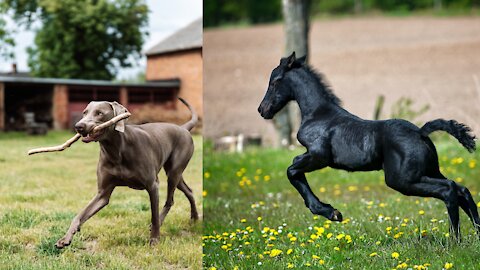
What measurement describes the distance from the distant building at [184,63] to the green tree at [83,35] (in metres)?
0.21

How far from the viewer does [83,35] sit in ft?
18.3

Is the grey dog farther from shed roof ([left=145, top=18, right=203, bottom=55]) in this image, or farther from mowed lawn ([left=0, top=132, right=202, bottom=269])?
shed roof ([left=145, top=18, right=203, bottom=55])

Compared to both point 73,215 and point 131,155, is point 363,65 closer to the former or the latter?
point 73,215

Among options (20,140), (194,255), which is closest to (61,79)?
(20,140)

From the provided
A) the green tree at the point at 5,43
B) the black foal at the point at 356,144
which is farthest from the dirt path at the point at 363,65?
the black foal at the point at 356,144

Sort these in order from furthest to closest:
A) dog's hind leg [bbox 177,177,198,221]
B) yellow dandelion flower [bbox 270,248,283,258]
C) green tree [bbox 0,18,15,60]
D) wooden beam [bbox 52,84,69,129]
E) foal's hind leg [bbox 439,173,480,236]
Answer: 1. green tree [bbox 0,18,15,60]
2. wooden beam [bbox 52,84,69,129]
3. dog's hind leg [bbox 177,177,198,221]
4. yellow dandelion flower [bbox 270,248,283,258]
5. foal's hind leg [bbox 439,173,480,236]

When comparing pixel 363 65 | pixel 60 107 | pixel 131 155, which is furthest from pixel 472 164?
pixel 363 65

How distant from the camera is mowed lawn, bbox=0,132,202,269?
342 cm

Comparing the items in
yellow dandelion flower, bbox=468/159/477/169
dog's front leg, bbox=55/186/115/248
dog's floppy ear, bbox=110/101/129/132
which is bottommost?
yellow dandelion flower, bbox=468/159/477/169

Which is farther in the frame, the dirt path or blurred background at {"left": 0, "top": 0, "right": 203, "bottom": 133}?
the dirt path

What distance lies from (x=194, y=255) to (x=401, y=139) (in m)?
1.38

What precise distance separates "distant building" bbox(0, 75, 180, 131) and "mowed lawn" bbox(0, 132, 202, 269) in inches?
10.0

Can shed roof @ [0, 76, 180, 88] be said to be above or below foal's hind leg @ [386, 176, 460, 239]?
above

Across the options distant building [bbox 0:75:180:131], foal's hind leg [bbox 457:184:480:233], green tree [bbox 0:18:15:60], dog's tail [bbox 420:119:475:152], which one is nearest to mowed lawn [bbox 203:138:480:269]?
foal's hind leg [bbox 457:184:480:233]
